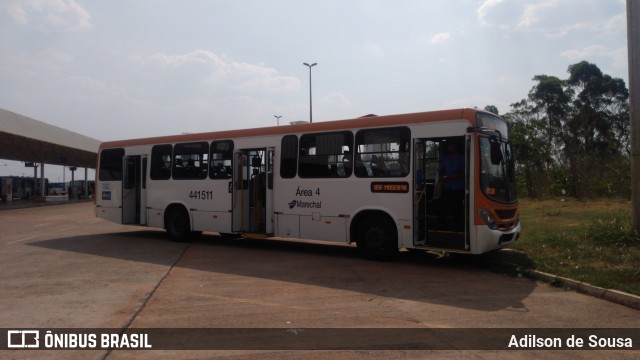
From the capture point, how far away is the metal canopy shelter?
26047 millimetres

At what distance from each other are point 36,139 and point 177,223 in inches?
744

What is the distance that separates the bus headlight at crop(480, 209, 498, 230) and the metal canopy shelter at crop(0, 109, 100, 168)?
23647 mm

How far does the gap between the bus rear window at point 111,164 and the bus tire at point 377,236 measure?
338 inches

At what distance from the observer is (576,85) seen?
39.1m

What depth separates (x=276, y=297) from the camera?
→ 7.36 m

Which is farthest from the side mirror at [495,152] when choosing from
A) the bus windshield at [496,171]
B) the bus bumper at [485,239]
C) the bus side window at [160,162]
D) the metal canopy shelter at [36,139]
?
the metal canopy shelter at [36,139]

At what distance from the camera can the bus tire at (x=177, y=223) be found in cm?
1372

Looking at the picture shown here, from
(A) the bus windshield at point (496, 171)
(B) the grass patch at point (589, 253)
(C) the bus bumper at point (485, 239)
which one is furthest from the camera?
(A) the bus windshield at point (496, 171)

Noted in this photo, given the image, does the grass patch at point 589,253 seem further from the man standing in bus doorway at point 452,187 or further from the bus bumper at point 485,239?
the man standing in bus doorway at point 452,187

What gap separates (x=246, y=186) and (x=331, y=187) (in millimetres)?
2786

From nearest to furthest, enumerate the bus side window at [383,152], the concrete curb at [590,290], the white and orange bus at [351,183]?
1. the concrete curb at [590,290]
2. the white and orange bus at [351,183]
3. the bus side window at [383,152]

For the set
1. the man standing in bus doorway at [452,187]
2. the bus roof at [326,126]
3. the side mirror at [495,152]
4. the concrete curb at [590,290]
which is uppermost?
the bus roof at [326,126]

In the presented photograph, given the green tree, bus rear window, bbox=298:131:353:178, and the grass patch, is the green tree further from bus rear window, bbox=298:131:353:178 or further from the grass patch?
bus rear window, bbox=298:131:353:178

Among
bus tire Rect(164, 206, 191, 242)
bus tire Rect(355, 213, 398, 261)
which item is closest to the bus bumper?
bus tire Rect(355, 213, 398, 261)
